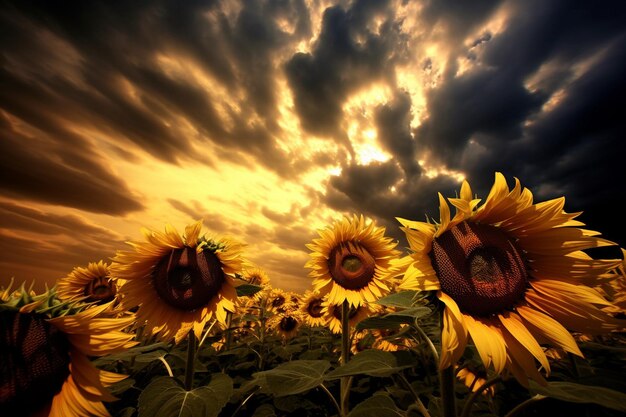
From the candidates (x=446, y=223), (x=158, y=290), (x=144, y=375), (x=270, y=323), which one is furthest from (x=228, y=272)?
(x=270, y=323)

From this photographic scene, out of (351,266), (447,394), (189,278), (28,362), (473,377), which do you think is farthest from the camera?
(351,266)

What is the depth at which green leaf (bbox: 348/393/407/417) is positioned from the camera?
6.25 feet

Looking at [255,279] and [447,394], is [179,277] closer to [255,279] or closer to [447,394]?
[447,394]

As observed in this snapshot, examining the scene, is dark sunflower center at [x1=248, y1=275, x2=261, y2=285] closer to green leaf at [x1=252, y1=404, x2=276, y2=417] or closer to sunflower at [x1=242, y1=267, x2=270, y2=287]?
sunflower at [x1=242, y1=267, x2=270, y2=287]

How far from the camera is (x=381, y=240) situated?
5.07 m

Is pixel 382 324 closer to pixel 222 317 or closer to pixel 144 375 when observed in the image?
pixel 222 317

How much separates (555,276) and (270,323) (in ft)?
29.0

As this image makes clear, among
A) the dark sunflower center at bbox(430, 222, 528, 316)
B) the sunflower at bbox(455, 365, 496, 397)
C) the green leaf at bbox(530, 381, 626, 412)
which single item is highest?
the dark sunflower center at bbox(430, 222, 528, 316)

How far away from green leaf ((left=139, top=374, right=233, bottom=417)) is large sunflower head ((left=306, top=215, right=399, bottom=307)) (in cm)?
280

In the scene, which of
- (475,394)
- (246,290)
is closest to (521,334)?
(475,394)

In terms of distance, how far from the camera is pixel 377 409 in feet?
6.36

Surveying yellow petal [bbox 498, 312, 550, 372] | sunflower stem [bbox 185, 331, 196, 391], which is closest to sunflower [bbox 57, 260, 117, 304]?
sunflower stem [bbox 185, 331, 196, 391]

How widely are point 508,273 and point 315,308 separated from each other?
702 cm

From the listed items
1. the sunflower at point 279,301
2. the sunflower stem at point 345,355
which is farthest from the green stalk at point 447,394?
the sunflower at point 279,301
